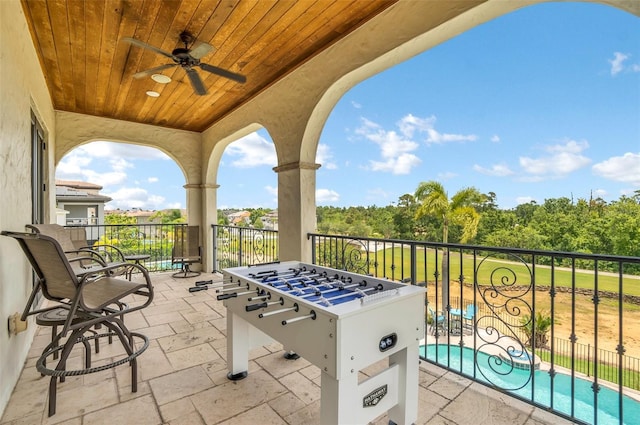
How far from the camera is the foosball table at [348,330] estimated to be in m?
1.24

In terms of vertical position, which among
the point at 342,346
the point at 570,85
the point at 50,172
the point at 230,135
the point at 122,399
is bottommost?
the point at 122,399

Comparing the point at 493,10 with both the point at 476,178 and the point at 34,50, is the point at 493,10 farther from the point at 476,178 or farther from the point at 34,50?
the point at 476,178

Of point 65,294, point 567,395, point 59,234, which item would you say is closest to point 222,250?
point 59,234

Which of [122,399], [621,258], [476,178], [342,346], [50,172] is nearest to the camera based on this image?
[342,346]

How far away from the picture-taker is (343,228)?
16.3 meters

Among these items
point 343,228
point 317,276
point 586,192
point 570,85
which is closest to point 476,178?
point 586,192

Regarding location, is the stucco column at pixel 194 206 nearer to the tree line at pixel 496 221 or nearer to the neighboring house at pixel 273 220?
the neighboring house at pixel 273 220

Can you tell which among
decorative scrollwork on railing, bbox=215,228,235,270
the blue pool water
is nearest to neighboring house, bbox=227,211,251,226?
decorative scrollwork on railing, bbox=215,228,235,270

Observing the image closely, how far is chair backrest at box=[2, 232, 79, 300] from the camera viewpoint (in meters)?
1.60

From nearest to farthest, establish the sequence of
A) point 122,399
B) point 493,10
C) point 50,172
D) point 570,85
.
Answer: point 122,399, point 493,10, point 50,172, point 570,85

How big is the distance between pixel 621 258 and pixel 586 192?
24.1 m

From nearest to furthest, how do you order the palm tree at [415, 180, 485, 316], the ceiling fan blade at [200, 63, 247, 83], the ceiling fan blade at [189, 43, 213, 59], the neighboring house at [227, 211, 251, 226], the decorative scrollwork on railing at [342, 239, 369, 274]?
the ceiling fan blade at [189, 43, 213, 59], the ceiling fan blade at [200, 63, 247, 83], the decorative scrollwork on railing at [342, 239, 369, 274], the neighboring house at [227, 211, 251, 226], the palm tree at [415, 180, 485, 316]

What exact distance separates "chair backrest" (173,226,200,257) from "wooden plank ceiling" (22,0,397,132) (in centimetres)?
240

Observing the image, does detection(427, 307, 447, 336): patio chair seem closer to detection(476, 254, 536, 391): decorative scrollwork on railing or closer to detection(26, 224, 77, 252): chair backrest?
detection(476, 254, 536, 391): decorative scrollwork on railing
